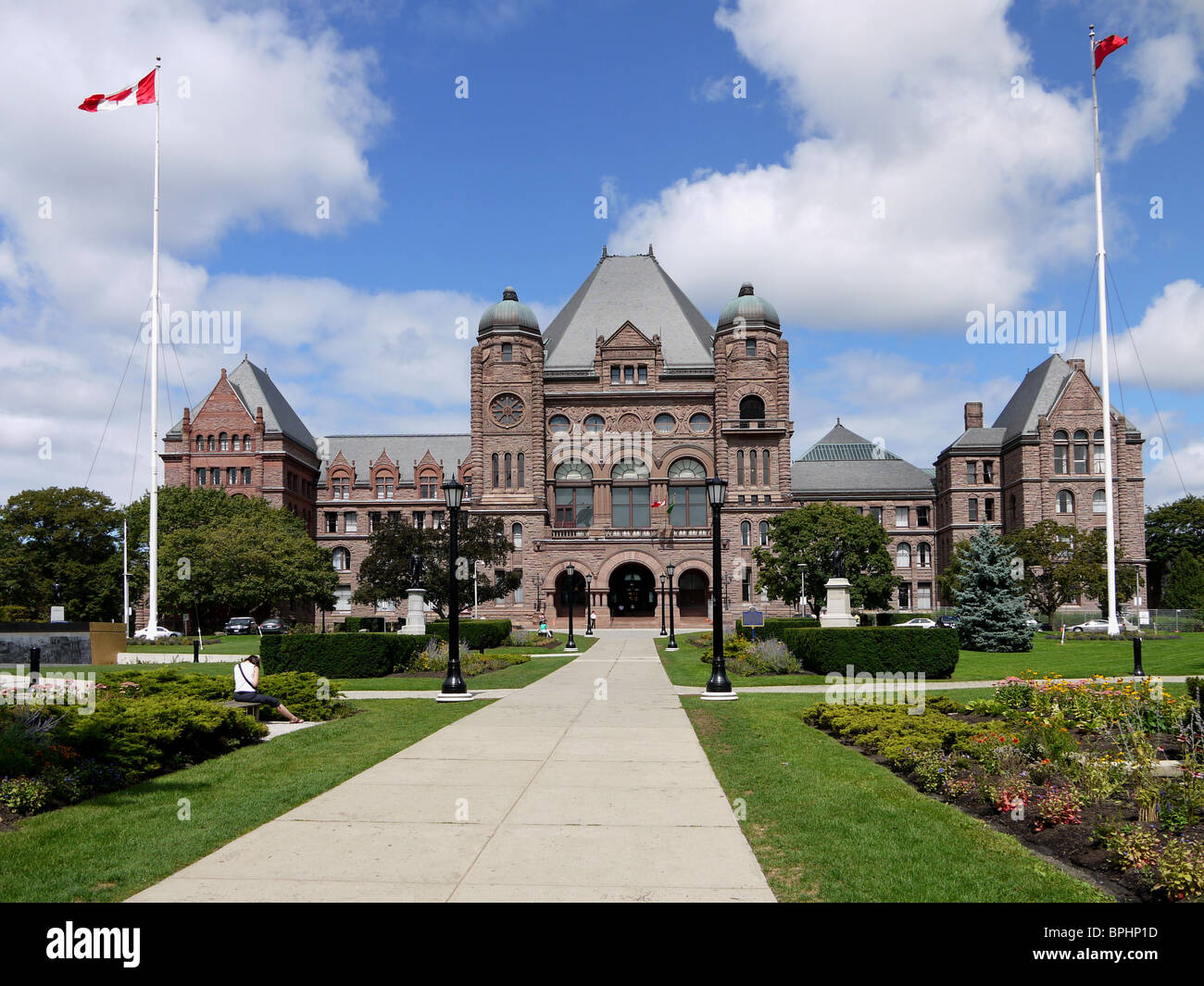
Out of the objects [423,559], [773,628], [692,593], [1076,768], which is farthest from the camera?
[692,593]

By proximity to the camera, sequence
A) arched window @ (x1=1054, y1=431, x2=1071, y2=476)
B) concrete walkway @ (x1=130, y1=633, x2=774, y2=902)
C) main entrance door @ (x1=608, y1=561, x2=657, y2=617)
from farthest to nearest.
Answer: arched window @ (x1=1054, y1=431, x2=1071, y2=476) → main entrance door @ (x1=608, y1=561, x2=657, y2=617) → concrete walkway @ (x1=130, y1=633, x2=774, y2=902)

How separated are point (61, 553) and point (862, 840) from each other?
7525cm

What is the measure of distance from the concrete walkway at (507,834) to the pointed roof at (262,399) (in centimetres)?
7319

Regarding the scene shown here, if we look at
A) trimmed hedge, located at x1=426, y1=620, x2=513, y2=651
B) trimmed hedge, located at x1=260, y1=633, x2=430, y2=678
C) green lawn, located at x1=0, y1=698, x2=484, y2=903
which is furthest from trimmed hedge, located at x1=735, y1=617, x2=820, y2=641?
green lawn, located at x1=0, y1=698, x2=484, y2=903

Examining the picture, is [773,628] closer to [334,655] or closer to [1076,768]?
[334,655]

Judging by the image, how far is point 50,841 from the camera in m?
8.30

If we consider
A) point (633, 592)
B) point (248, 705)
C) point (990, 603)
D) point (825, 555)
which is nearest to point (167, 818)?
point (248, 705)

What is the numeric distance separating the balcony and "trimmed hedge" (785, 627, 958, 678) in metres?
49.2

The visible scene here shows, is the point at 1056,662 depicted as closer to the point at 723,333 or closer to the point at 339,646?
the point at 339,646

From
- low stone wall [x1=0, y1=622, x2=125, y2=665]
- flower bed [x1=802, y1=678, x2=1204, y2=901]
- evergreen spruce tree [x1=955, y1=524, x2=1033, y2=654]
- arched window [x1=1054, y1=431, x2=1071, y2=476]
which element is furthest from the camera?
arched window [x1=1054, y1=431, x2=1071, y2=476]

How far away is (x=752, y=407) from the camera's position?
74.4 m

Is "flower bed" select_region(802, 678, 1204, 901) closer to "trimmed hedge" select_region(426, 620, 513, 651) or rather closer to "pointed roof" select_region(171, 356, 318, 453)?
"trimmed hedge" select_region(426, 620, 513, 651)

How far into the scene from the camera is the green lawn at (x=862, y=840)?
682cm

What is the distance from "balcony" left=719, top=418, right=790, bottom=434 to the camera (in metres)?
73.1
